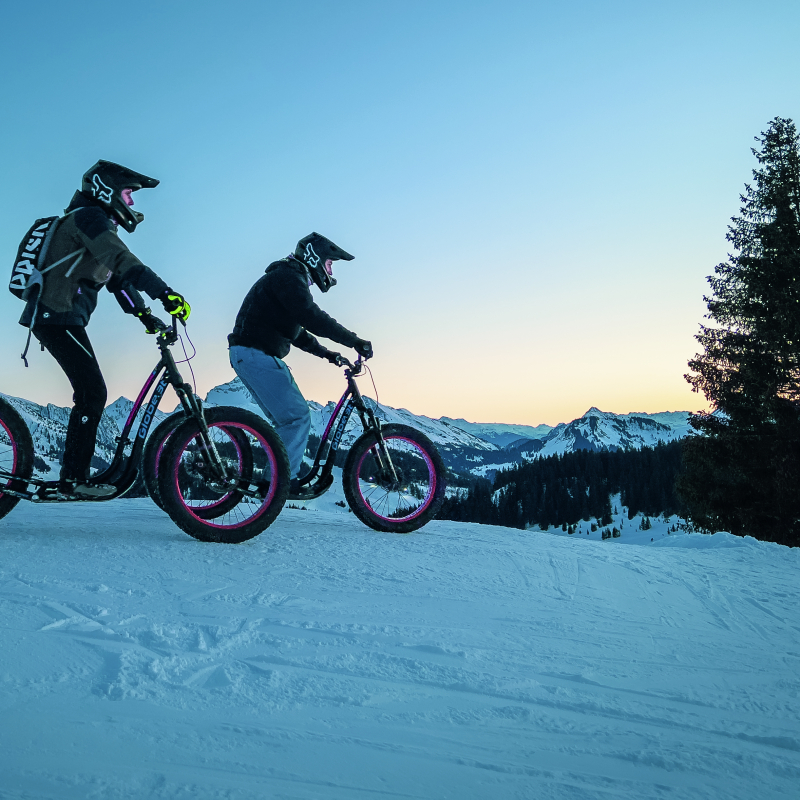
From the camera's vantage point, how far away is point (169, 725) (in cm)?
152

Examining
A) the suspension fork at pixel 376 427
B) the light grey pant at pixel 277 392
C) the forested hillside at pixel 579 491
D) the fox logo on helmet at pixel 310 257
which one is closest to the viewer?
the light grey pant at pixel 277 392

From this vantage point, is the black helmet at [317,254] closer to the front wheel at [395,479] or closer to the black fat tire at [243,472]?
the front wheel at [395,479]

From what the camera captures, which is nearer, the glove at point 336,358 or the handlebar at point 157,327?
the handlebar at point 157,327

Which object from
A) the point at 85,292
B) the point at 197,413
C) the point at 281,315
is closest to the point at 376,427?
the point at 281,315

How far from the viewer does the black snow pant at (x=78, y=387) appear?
3.85 meters

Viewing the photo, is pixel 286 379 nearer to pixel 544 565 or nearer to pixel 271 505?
pixel 271 505

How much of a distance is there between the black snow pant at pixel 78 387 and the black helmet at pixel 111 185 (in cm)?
94

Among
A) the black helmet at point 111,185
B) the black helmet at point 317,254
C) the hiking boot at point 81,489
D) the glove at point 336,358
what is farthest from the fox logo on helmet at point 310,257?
the hiking boot at point 81,489

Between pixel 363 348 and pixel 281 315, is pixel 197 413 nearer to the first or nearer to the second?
pixel 281 315

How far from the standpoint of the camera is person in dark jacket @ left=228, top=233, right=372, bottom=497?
4.88 metres

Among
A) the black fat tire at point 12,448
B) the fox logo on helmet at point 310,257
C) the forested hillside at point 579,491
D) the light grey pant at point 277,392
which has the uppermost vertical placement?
the fox logo on helmet at point 310,257

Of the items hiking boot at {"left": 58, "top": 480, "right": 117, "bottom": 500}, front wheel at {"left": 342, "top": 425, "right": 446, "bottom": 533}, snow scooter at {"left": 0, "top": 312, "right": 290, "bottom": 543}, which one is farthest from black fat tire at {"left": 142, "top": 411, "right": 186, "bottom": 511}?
front wheel at {"left": 342, "top": 425, "right": 446, "bottom": 533}

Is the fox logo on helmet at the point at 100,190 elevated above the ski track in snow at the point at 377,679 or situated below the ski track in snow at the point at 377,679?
above

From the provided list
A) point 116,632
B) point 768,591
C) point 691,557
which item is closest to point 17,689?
point 116,632
